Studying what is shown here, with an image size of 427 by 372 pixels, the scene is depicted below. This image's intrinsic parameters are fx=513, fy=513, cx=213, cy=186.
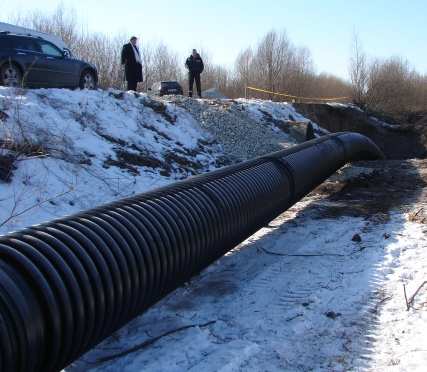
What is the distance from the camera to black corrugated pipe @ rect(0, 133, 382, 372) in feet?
8.56

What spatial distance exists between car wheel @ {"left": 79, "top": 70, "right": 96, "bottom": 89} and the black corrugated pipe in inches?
330

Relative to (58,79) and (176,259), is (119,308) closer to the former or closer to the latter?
(176,259)

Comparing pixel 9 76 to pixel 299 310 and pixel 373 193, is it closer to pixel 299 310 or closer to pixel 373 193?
pixel 373 193

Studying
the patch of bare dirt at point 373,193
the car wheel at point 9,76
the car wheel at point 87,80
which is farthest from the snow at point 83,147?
the patch of bare dirt at point 373,193

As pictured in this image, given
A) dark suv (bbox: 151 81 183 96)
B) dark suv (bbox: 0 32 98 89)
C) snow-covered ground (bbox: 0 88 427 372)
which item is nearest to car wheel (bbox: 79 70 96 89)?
dark suv (bbox: 0 32 98 89)

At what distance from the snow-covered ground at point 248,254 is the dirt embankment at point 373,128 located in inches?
288

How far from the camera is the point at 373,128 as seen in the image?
19828mm

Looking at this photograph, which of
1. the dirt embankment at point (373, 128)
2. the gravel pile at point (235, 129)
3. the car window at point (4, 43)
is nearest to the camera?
the car window at point (4, 43)

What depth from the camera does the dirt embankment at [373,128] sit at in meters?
18.5

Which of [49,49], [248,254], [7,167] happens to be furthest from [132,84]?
[248,254]

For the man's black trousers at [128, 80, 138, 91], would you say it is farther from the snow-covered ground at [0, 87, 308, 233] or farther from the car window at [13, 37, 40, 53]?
the car window at [13, 37, 40, 53]

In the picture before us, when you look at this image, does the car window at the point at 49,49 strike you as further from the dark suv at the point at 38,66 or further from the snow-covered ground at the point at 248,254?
the snow-covered ground at the point at 248,254

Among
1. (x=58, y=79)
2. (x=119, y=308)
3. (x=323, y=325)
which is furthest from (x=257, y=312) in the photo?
(x=58, y=79)

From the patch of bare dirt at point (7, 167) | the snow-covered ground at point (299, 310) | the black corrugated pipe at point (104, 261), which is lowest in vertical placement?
the snow-covered ground at point (299, 310)
